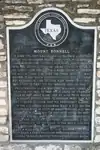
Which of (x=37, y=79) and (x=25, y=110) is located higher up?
(x=37, y=79)

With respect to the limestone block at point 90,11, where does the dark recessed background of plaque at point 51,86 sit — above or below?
below

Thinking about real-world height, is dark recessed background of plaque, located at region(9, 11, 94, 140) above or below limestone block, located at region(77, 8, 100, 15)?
below

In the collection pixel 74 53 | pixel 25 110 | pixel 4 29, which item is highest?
pixel 4 29

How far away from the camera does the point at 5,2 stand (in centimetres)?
397

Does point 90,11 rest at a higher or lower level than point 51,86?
higher

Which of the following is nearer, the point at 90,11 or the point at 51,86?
the point at 90,11

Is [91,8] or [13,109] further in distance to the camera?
[13,109]

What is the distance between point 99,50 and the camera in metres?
4.07

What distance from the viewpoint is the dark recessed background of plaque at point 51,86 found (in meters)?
4.07

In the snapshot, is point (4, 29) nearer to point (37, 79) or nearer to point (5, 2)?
point (5, 2)

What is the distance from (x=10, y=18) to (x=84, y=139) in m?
1.88

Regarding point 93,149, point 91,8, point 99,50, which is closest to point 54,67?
point 99,50

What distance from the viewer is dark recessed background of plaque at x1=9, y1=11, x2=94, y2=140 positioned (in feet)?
13.4

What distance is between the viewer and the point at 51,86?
4176mm
